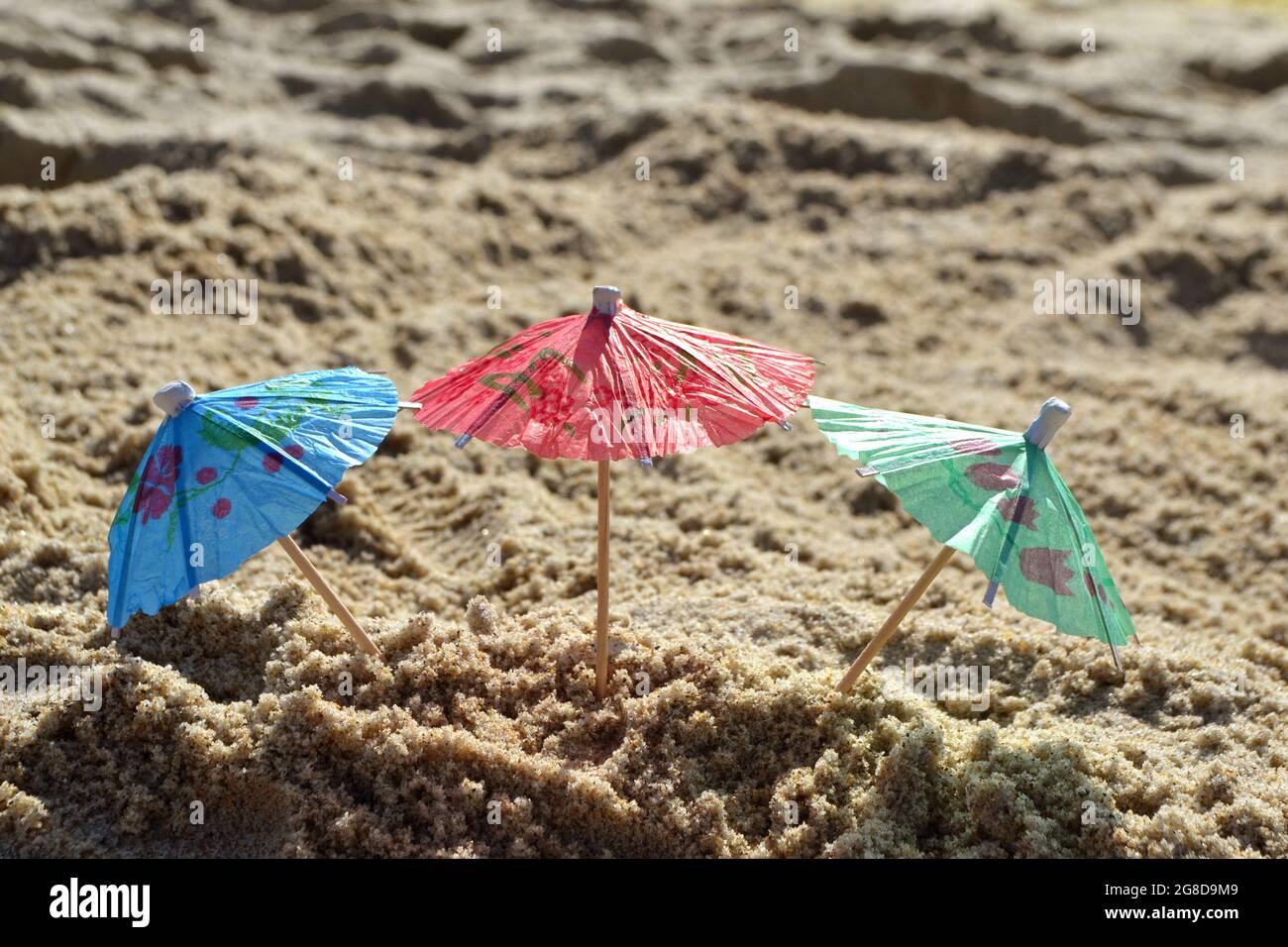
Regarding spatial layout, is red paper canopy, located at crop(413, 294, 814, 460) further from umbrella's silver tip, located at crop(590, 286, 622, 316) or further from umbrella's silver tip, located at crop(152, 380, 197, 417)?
umbrella's silver tip, located at crop(152, 380, 197, 417)

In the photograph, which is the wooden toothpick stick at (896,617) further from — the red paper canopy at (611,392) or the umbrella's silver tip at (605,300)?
the umbrella's silver tip at (605,300)

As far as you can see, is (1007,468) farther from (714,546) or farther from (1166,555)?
(1166,555)

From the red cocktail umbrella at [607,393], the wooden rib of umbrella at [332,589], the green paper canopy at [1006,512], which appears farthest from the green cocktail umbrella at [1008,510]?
the wooden rib of umbrella at [332,589]

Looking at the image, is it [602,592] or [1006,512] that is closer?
[1006,512]

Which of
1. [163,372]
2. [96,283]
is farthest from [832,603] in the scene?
[96,283]

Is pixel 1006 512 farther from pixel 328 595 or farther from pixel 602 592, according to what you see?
pixel 328 595

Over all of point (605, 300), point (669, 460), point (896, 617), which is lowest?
point (896, 617)

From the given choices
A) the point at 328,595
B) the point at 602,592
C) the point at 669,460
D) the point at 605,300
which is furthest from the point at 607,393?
the point at 669,460

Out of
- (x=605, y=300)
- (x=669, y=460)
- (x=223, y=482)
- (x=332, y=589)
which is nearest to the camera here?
(x=223, y=482)
